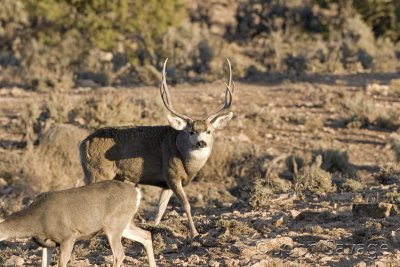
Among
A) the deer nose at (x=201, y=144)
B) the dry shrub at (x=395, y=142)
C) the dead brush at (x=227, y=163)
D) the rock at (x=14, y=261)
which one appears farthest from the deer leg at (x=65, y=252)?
the dry shrub at (x=395, y=142)

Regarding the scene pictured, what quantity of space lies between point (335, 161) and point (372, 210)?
18.7 ft

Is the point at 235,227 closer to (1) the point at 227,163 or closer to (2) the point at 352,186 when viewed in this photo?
(2) the point at 352,186

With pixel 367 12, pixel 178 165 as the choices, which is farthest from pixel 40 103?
pixel 367 12

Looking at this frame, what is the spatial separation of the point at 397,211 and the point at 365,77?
12.8 metres

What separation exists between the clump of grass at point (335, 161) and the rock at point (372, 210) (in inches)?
206

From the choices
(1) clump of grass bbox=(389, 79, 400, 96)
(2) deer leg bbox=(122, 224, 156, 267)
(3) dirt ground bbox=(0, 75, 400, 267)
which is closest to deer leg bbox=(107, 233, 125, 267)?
(2) deer leg bbox=(122, 224, 156, 267)

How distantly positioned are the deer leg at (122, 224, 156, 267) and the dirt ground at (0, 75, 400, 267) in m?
0.34

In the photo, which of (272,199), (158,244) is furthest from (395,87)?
(158,244)

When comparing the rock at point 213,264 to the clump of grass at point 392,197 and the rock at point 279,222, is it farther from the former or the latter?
the clump of grass at point 392,197

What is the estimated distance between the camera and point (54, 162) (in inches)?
668

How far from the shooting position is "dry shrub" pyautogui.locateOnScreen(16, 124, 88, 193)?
54.0ft

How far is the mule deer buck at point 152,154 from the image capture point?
474 inches

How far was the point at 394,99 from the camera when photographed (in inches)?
857

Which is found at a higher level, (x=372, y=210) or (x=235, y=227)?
(x=372, y=210)
